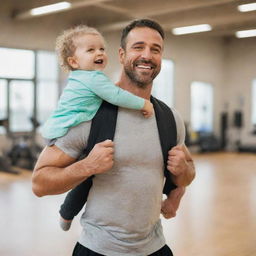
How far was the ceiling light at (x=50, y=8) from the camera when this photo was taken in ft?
24.8

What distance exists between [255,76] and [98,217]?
1250 cm

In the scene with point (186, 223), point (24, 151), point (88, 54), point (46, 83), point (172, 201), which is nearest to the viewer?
point (172, 201)

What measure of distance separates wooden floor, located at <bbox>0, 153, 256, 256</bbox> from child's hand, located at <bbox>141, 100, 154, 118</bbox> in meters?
2.49

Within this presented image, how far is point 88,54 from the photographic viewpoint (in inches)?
68.6

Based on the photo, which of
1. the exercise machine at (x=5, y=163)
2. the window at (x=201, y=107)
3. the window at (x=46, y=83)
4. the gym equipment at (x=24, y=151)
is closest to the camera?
the exercise machine at (x=5, y=163)

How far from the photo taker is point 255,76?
13.0m

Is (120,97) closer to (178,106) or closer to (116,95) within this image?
(116,95)

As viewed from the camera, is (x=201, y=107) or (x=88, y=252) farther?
(x=201, y=107)

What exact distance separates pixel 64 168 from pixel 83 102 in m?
0.24

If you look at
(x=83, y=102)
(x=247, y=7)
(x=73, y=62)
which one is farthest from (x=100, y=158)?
(x=247, y=7)

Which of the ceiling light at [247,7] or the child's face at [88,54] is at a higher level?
the ceiling light at [247,7]

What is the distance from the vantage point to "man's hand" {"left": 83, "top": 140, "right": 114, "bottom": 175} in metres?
1.31

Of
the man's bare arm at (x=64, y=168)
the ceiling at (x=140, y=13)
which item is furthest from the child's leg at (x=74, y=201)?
the ceiling at (x=140, y=13)

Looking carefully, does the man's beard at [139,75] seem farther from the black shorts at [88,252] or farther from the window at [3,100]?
the window at [3,100]
